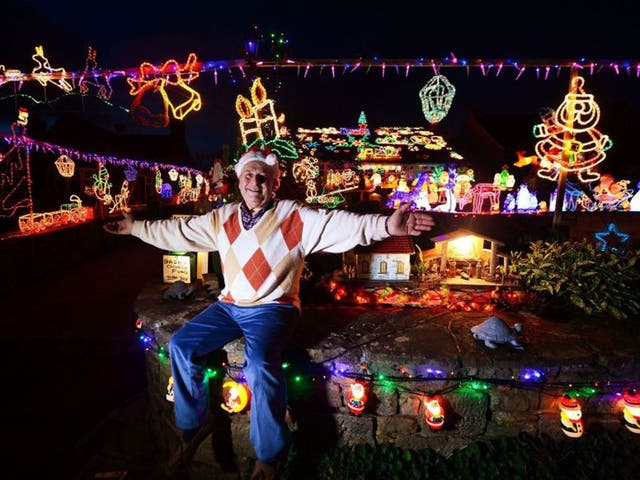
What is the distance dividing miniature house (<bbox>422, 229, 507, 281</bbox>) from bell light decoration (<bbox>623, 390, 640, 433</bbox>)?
1664mm

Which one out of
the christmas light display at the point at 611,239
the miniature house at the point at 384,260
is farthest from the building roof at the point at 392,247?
the christmas light display at the point at 611,239

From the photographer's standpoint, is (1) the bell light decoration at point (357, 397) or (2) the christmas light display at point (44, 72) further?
(2) the christmas light display at point (44, 72)

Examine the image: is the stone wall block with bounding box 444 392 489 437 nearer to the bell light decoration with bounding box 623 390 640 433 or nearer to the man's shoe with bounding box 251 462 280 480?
the bell light decoration with bounding box 623 390 640 433

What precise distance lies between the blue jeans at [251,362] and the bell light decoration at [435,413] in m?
1.19

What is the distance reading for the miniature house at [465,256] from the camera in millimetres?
4430

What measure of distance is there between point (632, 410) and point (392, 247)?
249 cm

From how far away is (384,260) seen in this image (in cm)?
428

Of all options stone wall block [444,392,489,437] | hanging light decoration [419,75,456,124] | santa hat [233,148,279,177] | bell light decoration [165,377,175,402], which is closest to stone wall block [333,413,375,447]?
stone wall block [444,392,489,437]

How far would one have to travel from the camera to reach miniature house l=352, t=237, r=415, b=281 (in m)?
4.22

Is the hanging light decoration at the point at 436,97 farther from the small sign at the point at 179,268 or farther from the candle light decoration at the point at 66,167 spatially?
the candle light decoration at the point at 66,167

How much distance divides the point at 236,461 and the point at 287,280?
1.70m

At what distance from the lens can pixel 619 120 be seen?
1906cm

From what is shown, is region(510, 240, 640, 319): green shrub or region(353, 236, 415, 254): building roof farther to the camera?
region(353, 236, 415, 254): building roof

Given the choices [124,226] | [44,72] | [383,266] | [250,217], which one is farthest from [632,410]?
[44,72]
